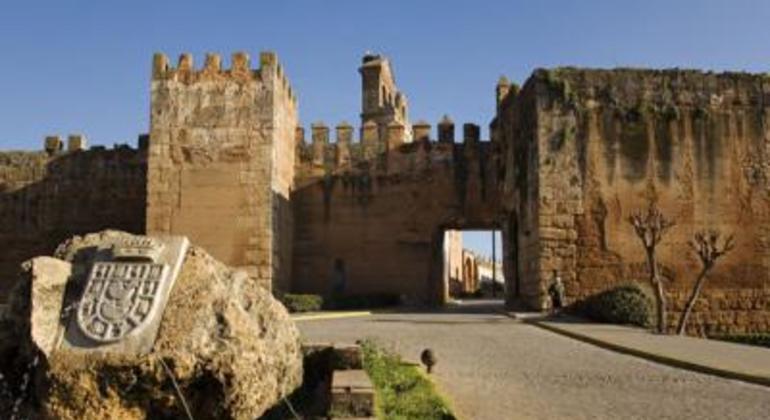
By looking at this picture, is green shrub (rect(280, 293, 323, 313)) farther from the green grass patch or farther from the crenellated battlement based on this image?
the green grass patch

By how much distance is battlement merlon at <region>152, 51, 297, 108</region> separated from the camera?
71.2 ft

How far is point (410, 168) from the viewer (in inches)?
944

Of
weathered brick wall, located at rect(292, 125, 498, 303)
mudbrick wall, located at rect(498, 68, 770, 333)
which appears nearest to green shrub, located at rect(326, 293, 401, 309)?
weathered brick wall, located at rect(292, 125, 498, 303)

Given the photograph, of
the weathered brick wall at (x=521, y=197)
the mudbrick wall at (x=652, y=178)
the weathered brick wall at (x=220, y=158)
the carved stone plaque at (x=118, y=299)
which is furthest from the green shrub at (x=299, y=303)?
the carved stone plaque at (x=118, y=299)

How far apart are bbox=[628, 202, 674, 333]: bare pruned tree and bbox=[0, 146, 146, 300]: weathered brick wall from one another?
14310 mm

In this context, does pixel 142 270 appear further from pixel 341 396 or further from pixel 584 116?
pixel 584 116

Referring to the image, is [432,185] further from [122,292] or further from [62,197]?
[122,292]

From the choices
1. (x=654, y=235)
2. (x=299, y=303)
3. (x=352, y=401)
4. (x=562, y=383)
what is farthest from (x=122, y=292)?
(x=299, y=303)

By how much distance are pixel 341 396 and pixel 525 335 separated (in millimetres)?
7860

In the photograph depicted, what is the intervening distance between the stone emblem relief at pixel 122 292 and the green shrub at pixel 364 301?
16.9 metres

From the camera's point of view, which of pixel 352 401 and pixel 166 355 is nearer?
pixel 166 355

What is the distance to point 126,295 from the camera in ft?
16.8

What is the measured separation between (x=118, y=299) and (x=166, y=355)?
519 millimetres

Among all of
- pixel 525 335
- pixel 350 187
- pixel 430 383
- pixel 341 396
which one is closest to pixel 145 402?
pixel 341 396
